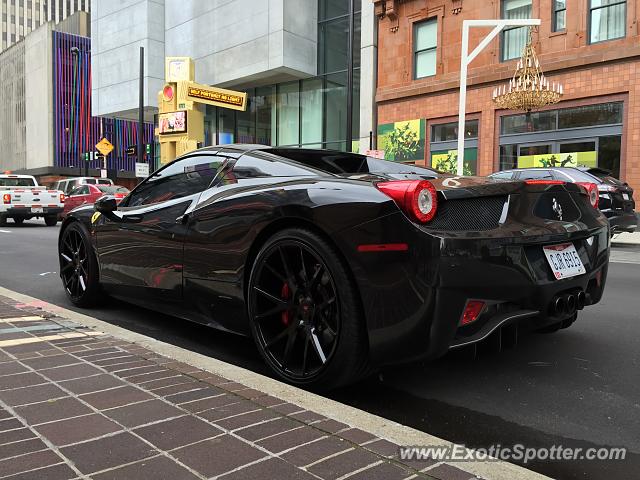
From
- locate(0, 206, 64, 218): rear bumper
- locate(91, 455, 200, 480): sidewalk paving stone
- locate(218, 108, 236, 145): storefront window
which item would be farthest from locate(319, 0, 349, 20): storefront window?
locate(91, 455, 200, 480): sidewalk paving stone

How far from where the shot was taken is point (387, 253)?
2600mm

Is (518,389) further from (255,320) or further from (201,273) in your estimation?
(201,273)

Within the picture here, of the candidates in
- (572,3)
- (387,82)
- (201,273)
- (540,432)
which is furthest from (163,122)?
(540,432)

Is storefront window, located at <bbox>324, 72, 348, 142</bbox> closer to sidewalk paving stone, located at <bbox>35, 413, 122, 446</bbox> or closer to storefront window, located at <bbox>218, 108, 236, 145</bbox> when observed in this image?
storefront window, located at <bbox>218, 108, 236, 145</bbox>

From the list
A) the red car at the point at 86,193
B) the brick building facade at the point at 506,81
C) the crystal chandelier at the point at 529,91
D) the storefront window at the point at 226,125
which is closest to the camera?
the crystal chandelier at the point at 529,91

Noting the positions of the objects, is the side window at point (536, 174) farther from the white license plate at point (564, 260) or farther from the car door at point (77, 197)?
the car door at point (77, 197)

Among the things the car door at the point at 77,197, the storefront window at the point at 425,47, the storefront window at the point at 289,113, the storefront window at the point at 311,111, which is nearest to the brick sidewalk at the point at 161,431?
the car door at the point at 77,197

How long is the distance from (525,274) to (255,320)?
4.88 feet

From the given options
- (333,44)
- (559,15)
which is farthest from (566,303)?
(333,44)

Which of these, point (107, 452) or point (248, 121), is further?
point (248, 121)

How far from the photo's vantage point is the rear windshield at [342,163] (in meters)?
3.55

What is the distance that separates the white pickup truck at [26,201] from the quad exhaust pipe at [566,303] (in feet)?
60.8

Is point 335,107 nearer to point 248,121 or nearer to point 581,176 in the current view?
point 248,121

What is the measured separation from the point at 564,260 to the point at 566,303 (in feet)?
0.77
